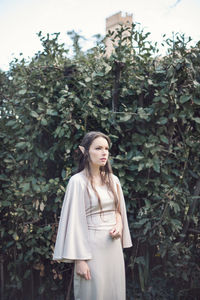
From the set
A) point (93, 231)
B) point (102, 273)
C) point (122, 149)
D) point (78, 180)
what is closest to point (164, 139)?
point (122, 149)

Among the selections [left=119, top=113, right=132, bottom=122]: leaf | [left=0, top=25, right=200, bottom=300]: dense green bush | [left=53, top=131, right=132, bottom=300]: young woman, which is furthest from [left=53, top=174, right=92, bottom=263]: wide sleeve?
[left=119, top=113, right=132, bottom=122]: leaf

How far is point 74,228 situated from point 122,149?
97cm

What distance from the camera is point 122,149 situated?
2883mm

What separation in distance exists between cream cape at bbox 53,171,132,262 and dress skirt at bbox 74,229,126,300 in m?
0.06

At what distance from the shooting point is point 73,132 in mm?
2959

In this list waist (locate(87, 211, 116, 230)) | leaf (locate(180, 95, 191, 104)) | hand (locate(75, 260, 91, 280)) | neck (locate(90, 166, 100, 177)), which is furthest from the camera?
leaf (locate(180, 95, 191, 104))

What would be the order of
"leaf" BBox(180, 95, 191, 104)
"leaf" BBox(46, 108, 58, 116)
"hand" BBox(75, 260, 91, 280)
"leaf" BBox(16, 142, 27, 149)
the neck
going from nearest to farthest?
1. "hand" BBox(75, 260, 91, 280)
2. the neck
3. "leaf" BBox(180, 95, 191, 104)
4. "leaf" BBox(46, 108, 58, 116)
5. "leaf" BBox(16, 142, 27, 149)

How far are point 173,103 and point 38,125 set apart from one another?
1225 millimetres

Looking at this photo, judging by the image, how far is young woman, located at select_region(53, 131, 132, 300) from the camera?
212 cm

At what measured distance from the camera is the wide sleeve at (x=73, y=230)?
2109 mm

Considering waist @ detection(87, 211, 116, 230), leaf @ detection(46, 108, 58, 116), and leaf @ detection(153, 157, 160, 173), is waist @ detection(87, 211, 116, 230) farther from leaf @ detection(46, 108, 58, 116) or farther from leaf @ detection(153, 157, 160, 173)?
leaf @ detection(46, 108, 58, 116)

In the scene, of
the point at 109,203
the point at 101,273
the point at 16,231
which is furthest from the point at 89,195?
the point at 16,231

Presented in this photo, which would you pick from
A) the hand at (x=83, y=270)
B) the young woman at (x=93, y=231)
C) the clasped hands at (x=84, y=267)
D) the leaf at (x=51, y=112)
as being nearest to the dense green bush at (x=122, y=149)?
the leaf at (x=51, y=112)

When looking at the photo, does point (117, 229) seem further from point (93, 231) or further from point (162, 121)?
point (162, 121)
